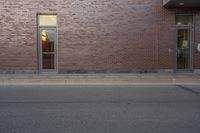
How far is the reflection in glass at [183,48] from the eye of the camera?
13.7 metres

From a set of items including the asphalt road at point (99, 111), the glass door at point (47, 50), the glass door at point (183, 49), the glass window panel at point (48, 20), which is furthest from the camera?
the glass door at point (183, 49)

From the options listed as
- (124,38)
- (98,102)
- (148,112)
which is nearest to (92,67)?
(124,38)

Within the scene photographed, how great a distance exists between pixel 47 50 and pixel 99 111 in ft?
28.2

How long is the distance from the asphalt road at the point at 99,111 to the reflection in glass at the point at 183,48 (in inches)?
213

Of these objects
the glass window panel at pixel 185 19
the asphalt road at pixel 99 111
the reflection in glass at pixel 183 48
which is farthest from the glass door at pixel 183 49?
the asphalt road at pixel 99 111

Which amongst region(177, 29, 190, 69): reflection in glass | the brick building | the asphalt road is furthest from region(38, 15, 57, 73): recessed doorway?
region(177, 29, 190, 69): reflection in glass

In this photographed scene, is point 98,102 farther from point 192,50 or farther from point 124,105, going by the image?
point 192,50

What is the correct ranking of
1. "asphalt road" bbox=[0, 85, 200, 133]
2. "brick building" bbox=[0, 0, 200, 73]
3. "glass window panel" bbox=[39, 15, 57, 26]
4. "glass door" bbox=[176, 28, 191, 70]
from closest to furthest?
"asphalt road" bbox=[0, 85, 200, 133], "brick building" bbox=[0, 0, 200, 73], "glass window panel" bbox=[39, 15, 57, 26], "glass door" bbox=[176, 28, 191, 70]

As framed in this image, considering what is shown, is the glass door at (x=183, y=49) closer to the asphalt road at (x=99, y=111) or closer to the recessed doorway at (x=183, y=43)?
the recessed doorway at (x=183, y=43)

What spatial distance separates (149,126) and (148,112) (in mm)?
1104

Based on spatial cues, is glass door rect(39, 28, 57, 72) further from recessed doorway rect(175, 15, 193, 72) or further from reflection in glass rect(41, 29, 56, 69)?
recessed doorway rect(175, 15, 193, 72)

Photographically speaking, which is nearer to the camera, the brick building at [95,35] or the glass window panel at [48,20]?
the brick building at [95,35]

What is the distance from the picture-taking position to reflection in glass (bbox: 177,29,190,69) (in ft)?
44.9

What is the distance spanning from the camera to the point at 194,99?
7.36 meters
